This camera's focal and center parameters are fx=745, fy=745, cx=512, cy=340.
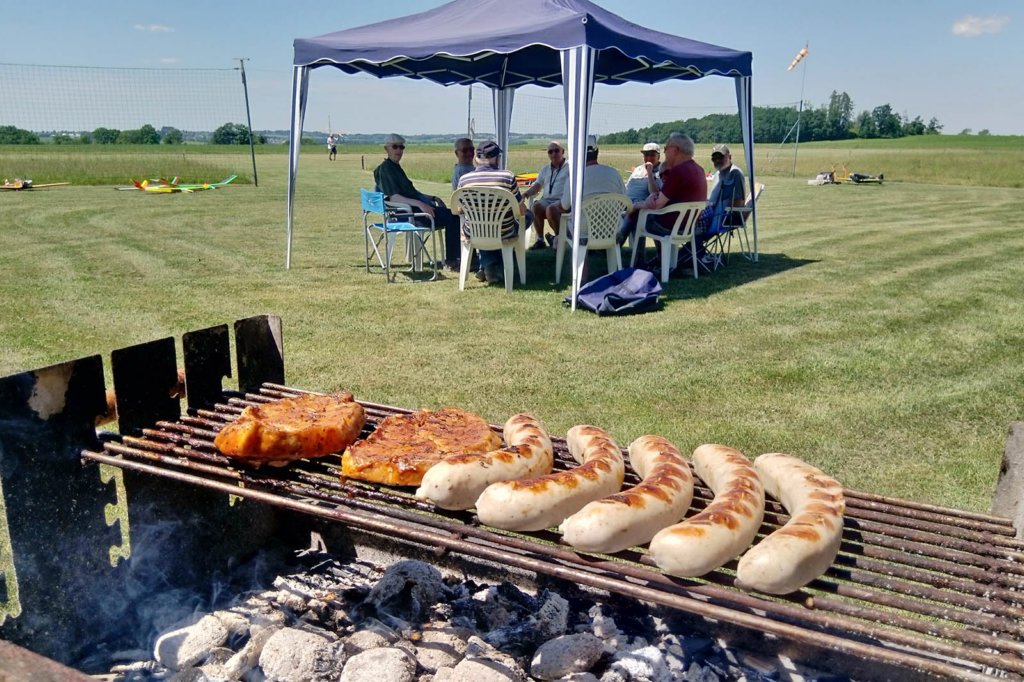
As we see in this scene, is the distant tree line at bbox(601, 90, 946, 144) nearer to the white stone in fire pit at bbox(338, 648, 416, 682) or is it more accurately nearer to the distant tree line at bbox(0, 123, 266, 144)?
the distant tree line at bbox(0, 123, 266, 144)

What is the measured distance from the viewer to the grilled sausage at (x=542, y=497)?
1.93 metres

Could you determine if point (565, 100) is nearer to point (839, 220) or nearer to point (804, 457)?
point (804, 457)

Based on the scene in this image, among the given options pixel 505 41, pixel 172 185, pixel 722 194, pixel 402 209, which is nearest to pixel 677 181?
pixel 722 194

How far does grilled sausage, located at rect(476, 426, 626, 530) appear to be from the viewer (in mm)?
1926

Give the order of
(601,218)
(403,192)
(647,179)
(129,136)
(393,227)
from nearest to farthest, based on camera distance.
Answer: (601,218) < (393,227) < (647,179) < (403,192) < (129,136)

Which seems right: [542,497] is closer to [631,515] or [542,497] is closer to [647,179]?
[631,515]

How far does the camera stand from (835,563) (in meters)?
1.99

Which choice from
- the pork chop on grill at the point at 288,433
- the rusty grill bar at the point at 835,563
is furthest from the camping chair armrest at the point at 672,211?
the pork chop on grill at the point at 288,433

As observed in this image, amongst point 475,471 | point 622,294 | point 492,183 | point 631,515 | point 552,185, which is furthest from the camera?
point 552,185

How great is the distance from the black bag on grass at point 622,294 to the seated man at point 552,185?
195cm

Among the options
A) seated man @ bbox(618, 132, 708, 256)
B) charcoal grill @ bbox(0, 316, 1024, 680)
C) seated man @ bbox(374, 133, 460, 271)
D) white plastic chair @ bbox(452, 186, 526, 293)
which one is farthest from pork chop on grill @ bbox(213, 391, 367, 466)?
seated man @ bbox(374, 133, 460, 271)

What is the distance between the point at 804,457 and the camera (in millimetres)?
4531

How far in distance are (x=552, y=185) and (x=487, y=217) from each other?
1.95m

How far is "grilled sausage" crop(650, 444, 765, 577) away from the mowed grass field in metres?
2.51
